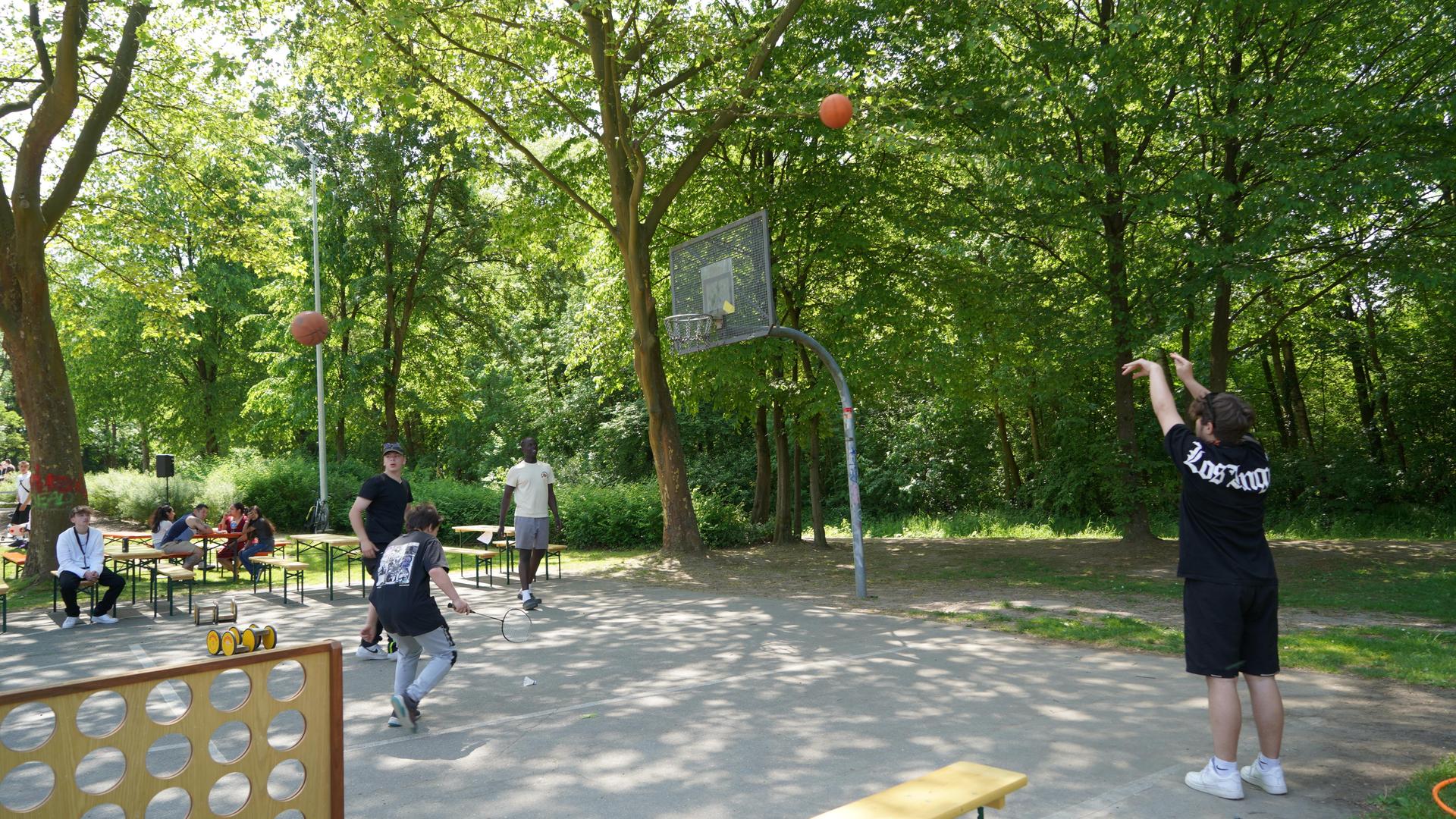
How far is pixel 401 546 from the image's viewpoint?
660 centimetres

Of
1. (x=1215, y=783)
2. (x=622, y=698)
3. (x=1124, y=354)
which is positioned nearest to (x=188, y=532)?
(x=622, y=698)

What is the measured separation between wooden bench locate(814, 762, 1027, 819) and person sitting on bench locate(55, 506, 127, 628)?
1115cm

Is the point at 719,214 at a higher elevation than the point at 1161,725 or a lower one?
higher

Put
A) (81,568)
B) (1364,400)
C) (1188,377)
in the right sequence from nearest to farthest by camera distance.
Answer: (1188,377) < (81,568) < (1364,400)

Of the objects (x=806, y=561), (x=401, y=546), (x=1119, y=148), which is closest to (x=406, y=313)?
(x=806, y=561)

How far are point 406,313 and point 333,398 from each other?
319cm

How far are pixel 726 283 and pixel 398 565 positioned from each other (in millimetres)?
9830

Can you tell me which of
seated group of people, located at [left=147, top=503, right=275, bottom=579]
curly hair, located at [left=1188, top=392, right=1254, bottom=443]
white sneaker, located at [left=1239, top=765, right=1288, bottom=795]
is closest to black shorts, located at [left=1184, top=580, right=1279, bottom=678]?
white sneaker, located at [left=1239, top=765, right=1288, bottom=795]

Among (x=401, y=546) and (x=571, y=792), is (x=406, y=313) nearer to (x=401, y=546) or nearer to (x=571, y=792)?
(x=401, y=546)

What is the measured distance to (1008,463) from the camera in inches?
1278

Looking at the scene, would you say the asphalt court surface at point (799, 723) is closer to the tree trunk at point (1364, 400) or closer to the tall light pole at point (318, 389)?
the tall light pole at point (318, 389)

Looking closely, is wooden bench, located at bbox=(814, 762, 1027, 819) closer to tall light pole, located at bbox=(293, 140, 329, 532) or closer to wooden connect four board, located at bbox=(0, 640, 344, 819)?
wooden connect four board, located at bbox=(0, 640, 344, 819)

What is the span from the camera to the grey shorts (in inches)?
470

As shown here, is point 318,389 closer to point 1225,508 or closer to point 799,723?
point 799,723
